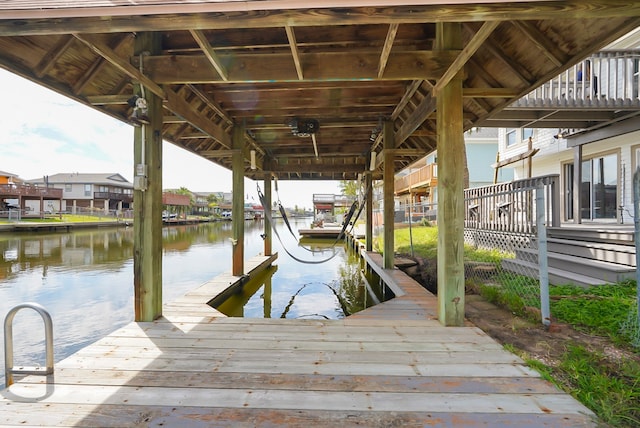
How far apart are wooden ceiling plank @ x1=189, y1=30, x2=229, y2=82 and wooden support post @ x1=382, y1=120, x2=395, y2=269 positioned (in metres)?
3.07

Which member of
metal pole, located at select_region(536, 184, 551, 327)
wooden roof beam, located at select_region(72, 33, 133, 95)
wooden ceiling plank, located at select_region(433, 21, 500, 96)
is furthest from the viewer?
wooden roof beam, located at select_region(72, 33, 133, 95)

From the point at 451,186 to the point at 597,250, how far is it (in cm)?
301

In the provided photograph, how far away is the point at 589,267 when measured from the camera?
3.82m

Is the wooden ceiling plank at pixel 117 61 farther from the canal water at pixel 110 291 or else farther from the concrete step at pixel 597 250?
the concrete step at pixel 597 250

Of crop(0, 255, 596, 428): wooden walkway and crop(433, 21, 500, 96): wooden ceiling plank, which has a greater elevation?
crop(433, 21, 500, 96): wooden ceiling plank

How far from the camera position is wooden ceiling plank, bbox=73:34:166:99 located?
2.11 meters

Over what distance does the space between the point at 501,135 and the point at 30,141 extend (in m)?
107

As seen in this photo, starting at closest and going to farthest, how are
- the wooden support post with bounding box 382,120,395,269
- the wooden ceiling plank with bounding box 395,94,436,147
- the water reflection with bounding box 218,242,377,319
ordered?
the wooden ceiling plank with bounding box 395,94,436,147 → the water reflection with bounding box 218,242,377,319 → the wooden support post with bounding box 382,120,395,269

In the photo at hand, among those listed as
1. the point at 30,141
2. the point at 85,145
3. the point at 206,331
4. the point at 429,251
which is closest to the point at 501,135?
the point at 429,251

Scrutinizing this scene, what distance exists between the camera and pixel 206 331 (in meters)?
2.57

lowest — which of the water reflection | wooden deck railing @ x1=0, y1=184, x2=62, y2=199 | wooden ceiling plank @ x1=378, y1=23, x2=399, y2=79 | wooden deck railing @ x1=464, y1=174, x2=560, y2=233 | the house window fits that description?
the water reflection

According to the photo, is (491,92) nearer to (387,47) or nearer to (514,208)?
(387,47)

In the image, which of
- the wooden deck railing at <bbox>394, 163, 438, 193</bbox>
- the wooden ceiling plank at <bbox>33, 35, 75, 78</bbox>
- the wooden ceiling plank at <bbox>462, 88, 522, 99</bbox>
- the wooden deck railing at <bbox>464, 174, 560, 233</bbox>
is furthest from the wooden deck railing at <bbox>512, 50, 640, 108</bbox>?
the wooden deck railing at <bbox>394, 163, 438, 193</bbox>

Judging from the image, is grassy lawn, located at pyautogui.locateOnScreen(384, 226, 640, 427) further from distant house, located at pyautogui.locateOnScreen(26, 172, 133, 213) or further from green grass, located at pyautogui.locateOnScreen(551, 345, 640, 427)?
distant house, located at pyautogui.locateOnScreen(26, 172, 133, 213)
